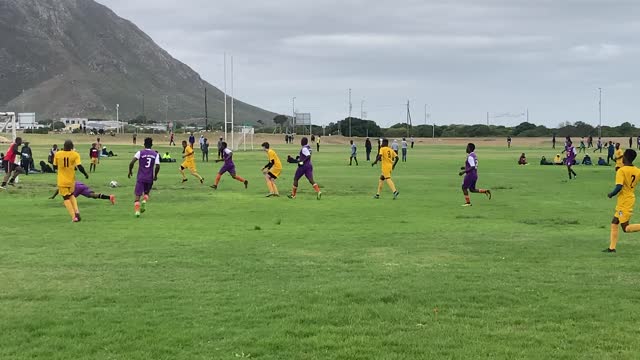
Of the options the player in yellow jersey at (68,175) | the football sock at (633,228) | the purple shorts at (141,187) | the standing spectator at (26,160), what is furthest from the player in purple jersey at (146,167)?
the standing spectator at (26,160)

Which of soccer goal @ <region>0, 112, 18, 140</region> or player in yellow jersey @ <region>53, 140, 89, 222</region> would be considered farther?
soccer goal @ <region>0, 112, 18, 140</region>

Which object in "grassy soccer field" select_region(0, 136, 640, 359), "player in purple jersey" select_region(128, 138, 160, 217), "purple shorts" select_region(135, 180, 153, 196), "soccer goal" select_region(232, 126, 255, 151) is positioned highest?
→ "soccer goal" select_region(232, 126, 255, 151)

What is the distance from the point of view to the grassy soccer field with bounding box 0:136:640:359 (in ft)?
23.9

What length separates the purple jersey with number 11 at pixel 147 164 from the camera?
62.7ft

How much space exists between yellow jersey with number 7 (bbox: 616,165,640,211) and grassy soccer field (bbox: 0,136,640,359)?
828 millimetres

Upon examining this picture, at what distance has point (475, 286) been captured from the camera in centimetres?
981

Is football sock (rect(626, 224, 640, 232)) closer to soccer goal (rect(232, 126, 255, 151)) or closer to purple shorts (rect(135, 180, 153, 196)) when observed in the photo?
purple shorts (rect(135, 180, 153, 196))

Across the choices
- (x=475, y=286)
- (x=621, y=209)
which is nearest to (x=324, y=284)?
(x=475, y=286)

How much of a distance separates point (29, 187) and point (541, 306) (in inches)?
953

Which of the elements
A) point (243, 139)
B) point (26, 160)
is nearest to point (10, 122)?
point (26, 160)

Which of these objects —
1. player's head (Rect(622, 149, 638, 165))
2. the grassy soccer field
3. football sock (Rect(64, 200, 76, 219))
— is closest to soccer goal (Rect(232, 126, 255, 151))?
football sock (Rect(64, 200, 76, 219))

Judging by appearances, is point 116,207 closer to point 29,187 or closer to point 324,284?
point 29,187

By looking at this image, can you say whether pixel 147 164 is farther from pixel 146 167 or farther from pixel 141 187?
pixel 141 187

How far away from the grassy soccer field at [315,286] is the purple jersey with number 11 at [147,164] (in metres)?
0.98
